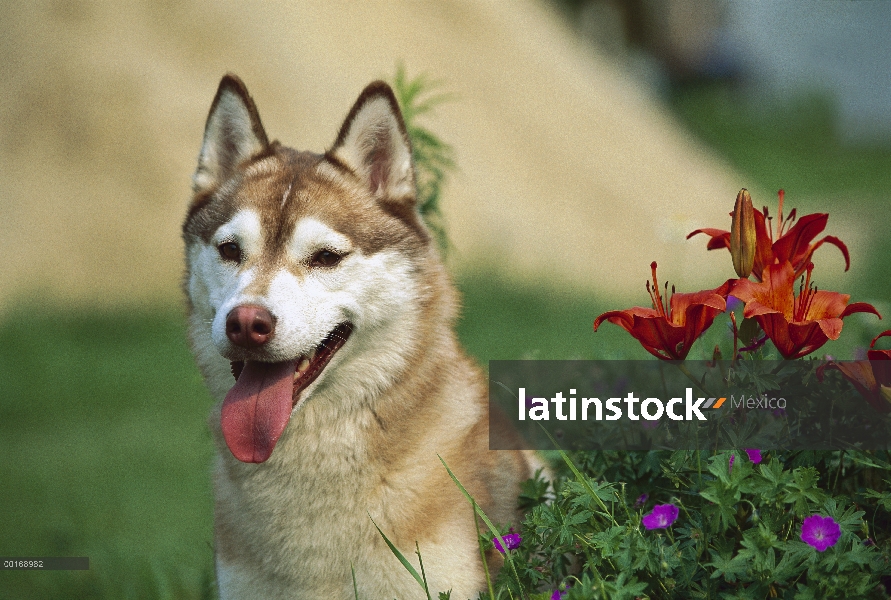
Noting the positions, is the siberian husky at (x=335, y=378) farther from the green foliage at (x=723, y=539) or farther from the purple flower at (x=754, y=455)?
the purple flower at (x=754, y=455)

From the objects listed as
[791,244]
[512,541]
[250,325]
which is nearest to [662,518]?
[512,541]

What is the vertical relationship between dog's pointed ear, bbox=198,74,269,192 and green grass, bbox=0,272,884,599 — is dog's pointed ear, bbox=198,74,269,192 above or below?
above

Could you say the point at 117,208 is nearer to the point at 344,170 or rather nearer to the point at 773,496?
the point at 344,170

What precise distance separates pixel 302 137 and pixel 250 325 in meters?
6.95

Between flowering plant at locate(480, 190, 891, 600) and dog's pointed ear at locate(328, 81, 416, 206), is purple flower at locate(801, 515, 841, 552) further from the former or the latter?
dog's pointed ear at locate(328, 81, 416, 206)

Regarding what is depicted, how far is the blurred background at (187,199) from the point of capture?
508 centimetres

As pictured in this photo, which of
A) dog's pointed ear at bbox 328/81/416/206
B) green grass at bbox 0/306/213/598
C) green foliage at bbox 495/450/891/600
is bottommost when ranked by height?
green grass at bbox 0/306/213/598

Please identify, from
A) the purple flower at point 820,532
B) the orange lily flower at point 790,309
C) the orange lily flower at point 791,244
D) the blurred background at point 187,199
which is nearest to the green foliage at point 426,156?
the blurred background at point 187,199

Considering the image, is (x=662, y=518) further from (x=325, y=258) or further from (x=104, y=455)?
(x=104, y=455)

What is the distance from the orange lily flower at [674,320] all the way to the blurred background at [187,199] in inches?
34.8

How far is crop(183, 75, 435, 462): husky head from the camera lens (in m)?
2.34

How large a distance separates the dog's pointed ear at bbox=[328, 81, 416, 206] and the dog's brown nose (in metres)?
0.72

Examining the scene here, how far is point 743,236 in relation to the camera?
2039 millimetres

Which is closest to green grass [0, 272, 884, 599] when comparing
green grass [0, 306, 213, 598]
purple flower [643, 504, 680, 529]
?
green grass [0, 306, 213, 598]
